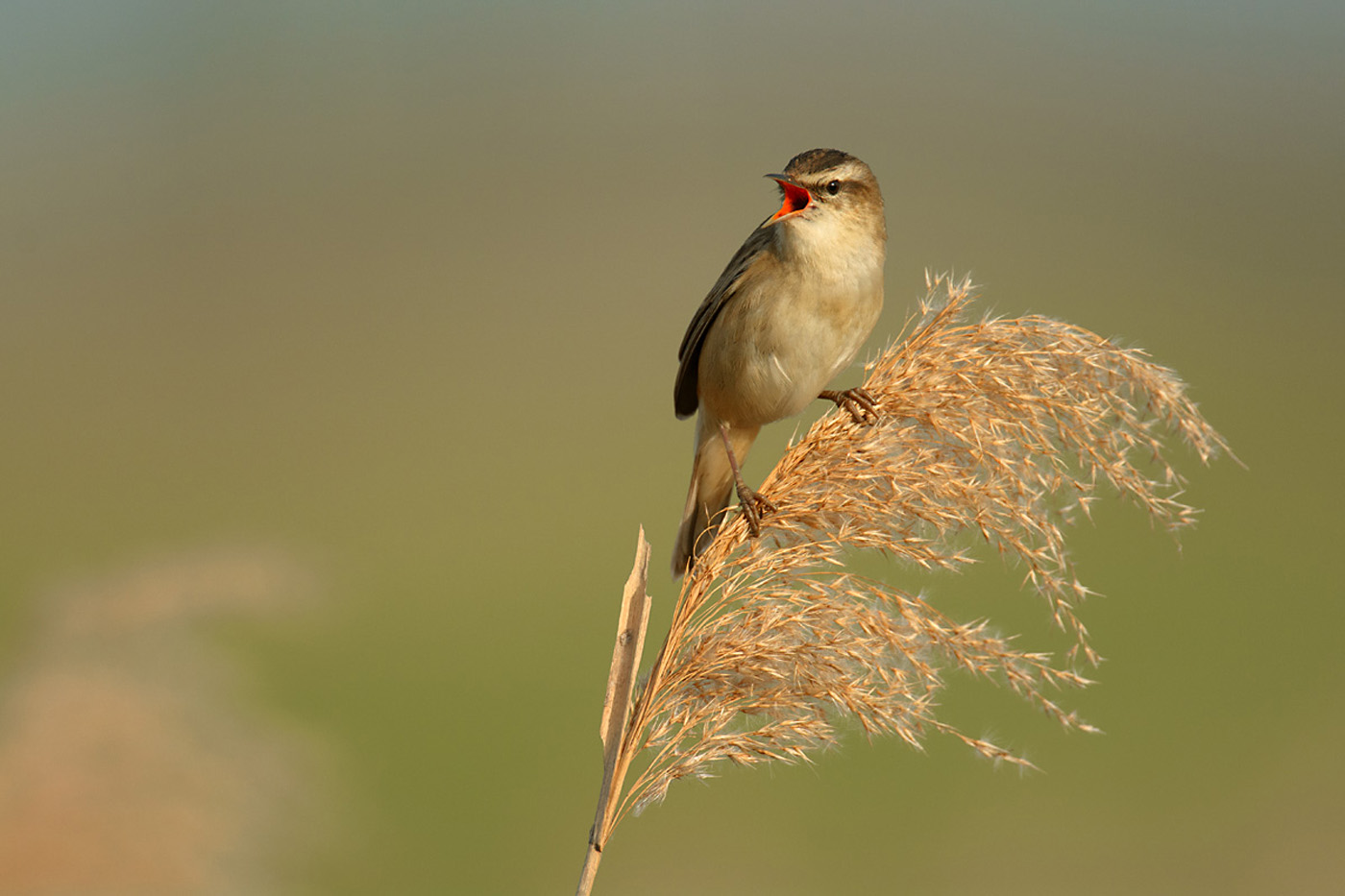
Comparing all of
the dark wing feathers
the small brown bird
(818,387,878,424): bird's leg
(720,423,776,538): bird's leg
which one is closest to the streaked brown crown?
the small brown bird

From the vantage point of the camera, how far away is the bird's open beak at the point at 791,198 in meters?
2.72

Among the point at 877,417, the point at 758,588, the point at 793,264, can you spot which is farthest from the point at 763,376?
the point at 758,588

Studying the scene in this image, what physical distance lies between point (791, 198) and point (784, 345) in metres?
0.39

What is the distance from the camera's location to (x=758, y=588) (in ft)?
6.23

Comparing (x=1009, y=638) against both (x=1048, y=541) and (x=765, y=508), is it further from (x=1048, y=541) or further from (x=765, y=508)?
(x=765, y=508)

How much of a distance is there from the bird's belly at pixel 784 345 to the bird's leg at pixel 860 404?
367mm

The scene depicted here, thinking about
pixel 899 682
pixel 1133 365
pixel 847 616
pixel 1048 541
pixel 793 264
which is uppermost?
pixel 793 264

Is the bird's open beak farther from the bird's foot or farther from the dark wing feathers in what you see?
the bird's foot

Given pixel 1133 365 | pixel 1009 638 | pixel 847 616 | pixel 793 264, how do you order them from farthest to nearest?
pixel 793 264
pixel 1133 365
pixel 847 616
pixel 1009 638

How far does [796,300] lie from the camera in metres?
2.80

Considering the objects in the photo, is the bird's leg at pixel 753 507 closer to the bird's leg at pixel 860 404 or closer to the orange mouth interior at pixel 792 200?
the bird's leg at pixel 860 404

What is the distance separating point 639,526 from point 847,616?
40 cm

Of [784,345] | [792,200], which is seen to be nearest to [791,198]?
[792,200]

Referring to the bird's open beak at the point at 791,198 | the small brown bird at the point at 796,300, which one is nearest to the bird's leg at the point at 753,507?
the small brown bird at the point at 796,300
